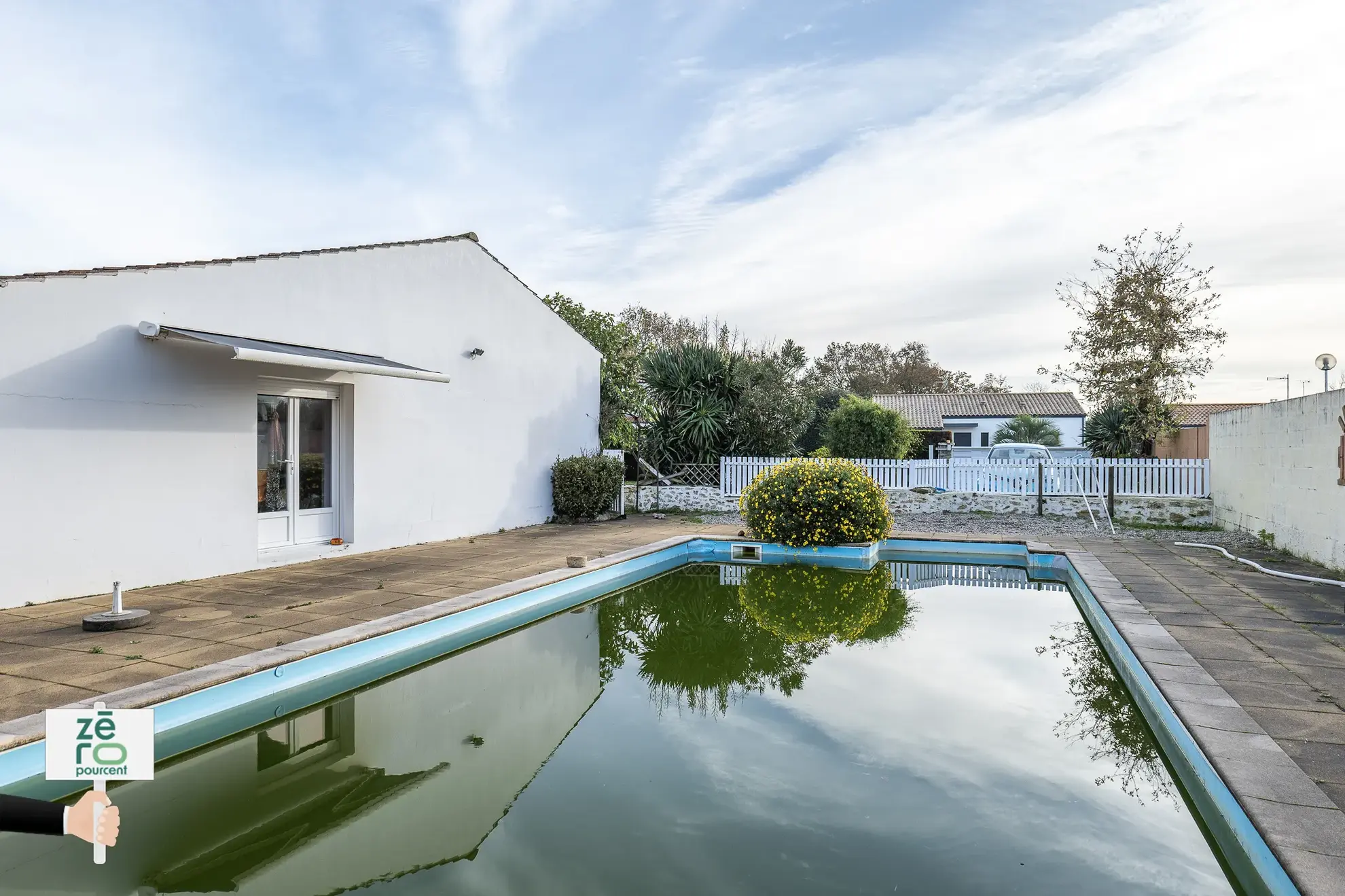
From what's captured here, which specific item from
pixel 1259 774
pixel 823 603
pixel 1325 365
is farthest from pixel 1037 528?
pixel 1259 774

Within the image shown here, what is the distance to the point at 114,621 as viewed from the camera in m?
5.75

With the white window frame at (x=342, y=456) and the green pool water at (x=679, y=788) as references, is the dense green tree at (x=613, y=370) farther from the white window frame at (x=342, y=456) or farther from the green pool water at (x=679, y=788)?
the green pool water at (x=679, y=788)

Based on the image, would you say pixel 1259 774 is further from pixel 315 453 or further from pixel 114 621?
pixel 315 453

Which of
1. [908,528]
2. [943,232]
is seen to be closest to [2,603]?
[908,528]

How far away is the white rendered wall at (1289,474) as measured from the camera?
8648 millimetres

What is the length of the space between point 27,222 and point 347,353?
624 cm

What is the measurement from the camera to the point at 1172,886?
306 centimetres

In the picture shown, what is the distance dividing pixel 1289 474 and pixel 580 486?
10717 mm

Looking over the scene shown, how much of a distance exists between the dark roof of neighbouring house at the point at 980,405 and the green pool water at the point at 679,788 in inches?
1343

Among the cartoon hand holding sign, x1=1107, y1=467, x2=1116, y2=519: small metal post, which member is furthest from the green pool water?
x1=1107, y1=467, x2=1116, y2=519: small metal post

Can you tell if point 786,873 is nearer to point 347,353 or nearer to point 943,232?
point 347,353

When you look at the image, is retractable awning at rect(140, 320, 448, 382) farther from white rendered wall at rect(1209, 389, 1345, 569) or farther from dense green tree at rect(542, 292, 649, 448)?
white rendered wall at rect(1209, 389, 1345, 569)

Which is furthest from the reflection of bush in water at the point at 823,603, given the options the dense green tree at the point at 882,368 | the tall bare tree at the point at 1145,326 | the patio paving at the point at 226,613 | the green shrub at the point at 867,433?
the dense green tree at the point at 882,368

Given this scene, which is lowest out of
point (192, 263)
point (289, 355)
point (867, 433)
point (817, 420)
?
point (867, 433)
